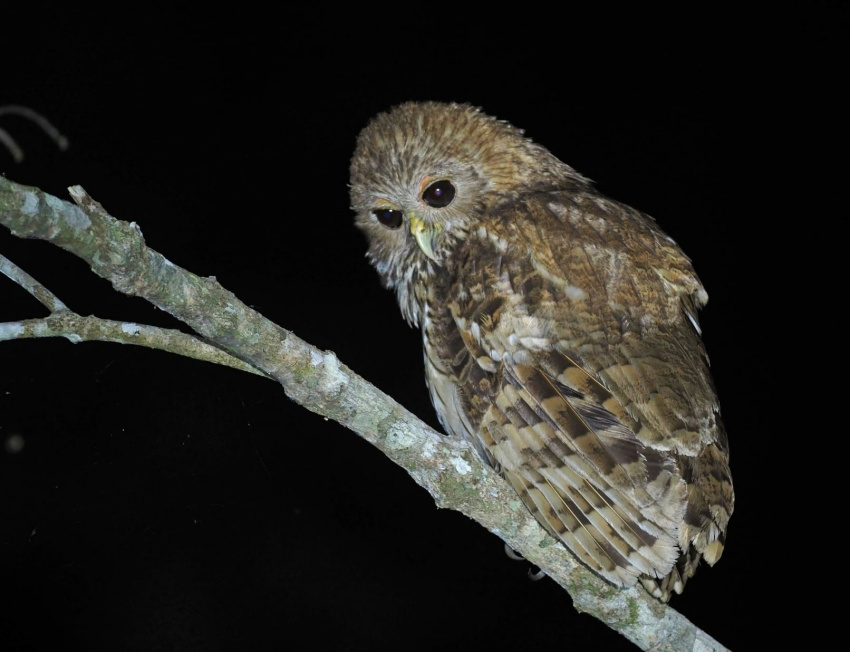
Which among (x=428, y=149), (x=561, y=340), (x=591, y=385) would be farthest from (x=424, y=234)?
(x=591, y=385)

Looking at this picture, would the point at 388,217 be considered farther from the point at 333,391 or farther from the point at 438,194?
the point at 333,391

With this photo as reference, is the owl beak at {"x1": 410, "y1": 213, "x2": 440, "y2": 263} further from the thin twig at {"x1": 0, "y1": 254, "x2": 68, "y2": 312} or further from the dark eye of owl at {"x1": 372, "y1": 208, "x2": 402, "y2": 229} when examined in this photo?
the thin twig at {"x1": 0, "y1": 254, "x2": 68, "y2": 312}

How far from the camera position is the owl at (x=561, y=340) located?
5.49 feet

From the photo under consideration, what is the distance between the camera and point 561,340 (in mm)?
1769

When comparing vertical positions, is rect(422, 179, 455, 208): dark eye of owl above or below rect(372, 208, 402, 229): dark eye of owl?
above

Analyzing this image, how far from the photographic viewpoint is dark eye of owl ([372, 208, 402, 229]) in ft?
7.10

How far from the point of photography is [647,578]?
5.89 ft

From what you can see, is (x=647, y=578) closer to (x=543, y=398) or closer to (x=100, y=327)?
(x=543, y=398)

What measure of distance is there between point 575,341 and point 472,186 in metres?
0.54

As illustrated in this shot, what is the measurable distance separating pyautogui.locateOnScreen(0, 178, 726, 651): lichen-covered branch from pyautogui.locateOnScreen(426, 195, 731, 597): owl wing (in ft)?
0.24

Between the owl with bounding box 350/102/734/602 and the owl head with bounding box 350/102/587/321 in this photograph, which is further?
the owl head with bounding box 350/102/587/321

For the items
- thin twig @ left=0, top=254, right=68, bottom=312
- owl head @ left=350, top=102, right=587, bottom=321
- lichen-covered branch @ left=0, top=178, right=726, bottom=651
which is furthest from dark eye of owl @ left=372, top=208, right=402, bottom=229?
thin twig @ left=0, top=254, right=68, bottom=312

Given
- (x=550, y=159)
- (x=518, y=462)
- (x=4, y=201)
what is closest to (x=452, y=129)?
(x=550, y=159)

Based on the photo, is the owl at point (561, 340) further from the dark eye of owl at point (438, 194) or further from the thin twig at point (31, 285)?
the thin twig at point (31, 285)
